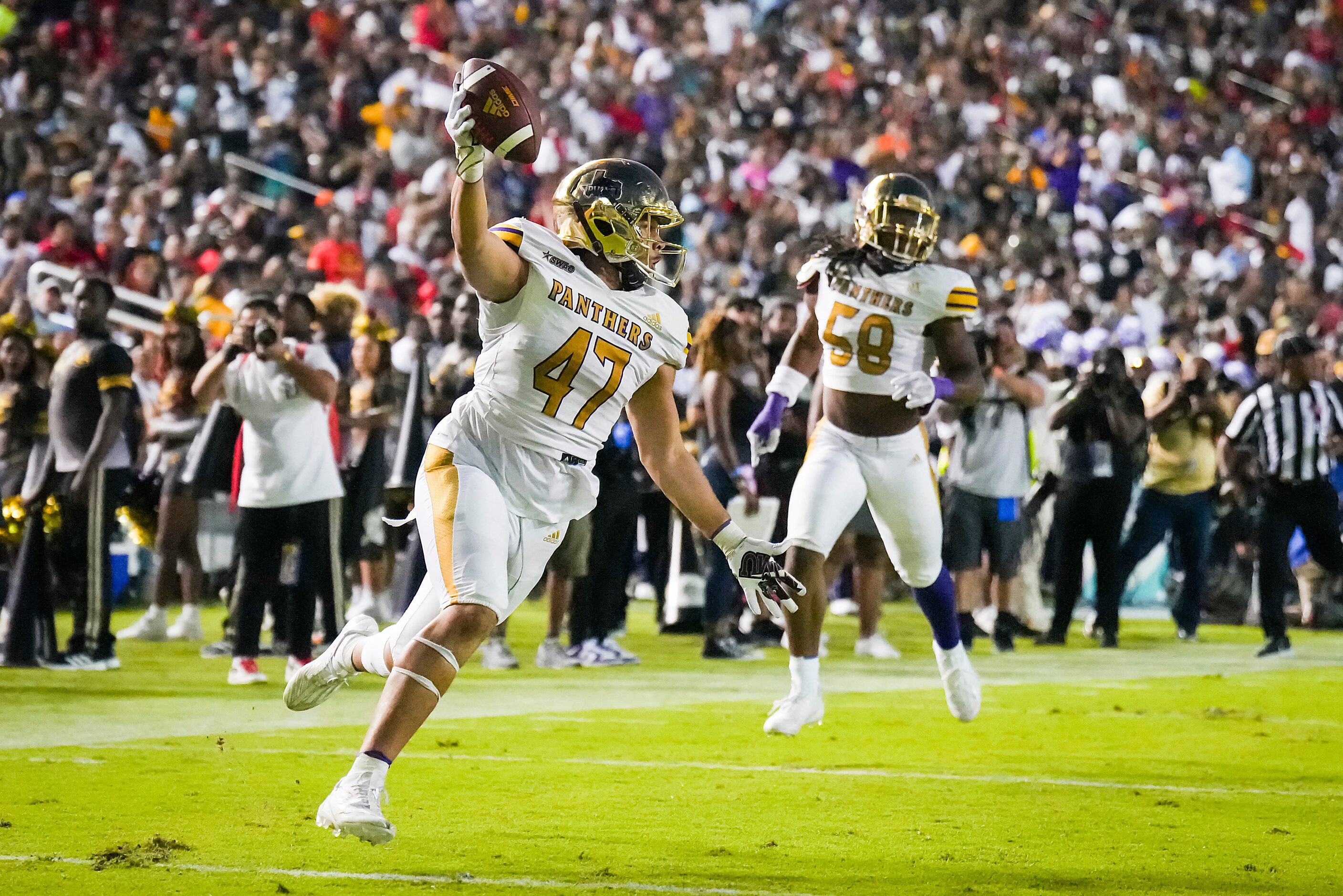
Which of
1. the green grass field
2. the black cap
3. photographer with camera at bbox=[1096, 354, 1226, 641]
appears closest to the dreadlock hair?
the green grass field

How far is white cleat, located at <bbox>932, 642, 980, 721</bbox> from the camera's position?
7.96 meters

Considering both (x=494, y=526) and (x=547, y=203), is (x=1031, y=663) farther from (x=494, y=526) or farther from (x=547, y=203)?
(x=547, y=203)

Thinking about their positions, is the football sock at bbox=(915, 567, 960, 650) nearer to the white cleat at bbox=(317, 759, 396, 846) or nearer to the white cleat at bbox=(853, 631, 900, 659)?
the white cleat at bbox=(317, 759, 396, 846)

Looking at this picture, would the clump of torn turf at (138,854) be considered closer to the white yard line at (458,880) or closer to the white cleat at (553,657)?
the white yard line at (458,880)

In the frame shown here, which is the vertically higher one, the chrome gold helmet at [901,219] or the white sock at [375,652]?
the chrome gold helmet at [901,219]

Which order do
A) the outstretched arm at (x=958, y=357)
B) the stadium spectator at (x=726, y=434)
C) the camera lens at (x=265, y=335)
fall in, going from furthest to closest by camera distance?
the stadium spectator at (x=726, y=434) → the camera lens at (x=265, y=335) → the outstretched arm at (x=958, y=357)

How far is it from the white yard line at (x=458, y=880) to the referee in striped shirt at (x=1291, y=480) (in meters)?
8.45

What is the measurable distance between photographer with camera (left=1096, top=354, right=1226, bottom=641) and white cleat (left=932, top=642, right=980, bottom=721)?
20.2 ft

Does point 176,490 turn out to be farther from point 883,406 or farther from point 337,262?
point 337,262

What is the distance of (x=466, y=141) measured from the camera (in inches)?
192

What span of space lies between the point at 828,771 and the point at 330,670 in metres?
2.06

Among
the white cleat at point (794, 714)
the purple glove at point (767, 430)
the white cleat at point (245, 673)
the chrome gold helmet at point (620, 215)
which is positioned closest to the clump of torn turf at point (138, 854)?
the chrome gold helmet at point (620, 215)

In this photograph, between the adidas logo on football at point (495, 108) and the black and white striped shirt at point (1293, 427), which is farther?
the black and white striped shirt at point (1293, 427)

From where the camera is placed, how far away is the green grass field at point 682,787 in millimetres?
5020
